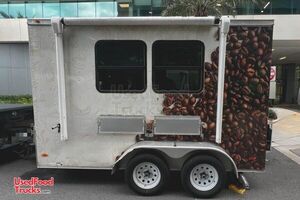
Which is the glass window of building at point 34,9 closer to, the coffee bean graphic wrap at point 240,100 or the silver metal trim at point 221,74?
the coffee bean graphic wrap at point 240,100

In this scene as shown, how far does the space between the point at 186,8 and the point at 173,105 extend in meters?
7.27

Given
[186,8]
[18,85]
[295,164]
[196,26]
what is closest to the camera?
[196,26]

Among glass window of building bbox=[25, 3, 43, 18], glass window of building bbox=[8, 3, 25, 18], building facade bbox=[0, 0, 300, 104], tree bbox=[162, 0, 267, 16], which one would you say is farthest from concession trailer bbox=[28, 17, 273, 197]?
glass window of building bbox=[8, 3, 25, 18]

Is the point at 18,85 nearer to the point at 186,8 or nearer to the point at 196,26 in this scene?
the point at 186,8

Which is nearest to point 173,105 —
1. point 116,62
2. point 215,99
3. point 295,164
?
point 215,99

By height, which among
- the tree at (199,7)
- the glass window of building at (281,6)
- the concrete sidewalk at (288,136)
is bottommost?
the concrete sidewalk at (288,136)

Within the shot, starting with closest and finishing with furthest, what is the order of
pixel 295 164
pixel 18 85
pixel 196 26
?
pixel 196 26, pixel 295 164, pixel 18 85

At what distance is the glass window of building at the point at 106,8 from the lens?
20.0 meters

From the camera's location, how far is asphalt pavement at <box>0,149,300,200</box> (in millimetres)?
4473

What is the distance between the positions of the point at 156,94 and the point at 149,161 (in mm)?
1058

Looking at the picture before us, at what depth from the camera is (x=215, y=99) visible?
4.39 metres

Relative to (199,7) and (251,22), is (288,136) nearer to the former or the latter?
(199,7)

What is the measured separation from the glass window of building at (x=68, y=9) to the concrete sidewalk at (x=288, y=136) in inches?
613

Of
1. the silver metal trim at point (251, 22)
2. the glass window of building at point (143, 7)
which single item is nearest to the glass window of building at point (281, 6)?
the glass window of building at point (143, 7)
